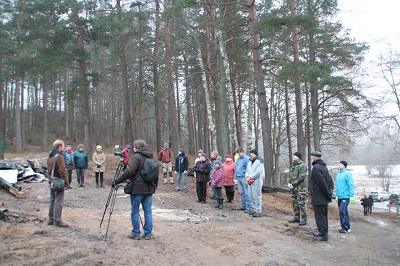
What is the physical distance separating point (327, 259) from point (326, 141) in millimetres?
23172

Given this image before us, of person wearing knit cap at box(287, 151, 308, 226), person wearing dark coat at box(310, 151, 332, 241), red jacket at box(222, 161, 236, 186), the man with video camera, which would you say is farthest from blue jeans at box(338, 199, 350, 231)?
the man with video camera

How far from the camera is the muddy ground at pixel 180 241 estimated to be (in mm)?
5219

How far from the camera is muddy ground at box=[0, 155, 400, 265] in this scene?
5.22 m

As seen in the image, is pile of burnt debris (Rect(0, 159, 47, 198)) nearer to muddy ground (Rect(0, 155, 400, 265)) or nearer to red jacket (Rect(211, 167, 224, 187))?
muddy ground (Rect(0, 155, 400, 265))

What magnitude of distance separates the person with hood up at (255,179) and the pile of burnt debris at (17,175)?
7.11m

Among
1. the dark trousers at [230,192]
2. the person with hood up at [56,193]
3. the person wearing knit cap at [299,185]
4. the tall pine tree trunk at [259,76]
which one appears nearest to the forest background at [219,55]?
the tall pine tree trunk at [259,76]

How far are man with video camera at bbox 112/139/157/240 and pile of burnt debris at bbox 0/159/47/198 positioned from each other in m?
6.31

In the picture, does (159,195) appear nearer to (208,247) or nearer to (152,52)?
(208,247)

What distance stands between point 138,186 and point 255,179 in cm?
412

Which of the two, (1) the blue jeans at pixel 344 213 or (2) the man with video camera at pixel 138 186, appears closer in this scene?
(2) the man with video camera at pixel 138 186

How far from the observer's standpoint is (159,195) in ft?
40.4

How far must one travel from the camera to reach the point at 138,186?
606 cm

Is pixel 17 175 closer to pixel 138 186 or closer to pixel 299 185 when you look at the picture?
pixel 138 186

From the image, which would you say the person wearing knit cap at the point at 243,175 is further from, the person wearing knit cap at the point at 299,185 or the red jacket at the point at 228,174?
the person wearing knit cap at the point at 299,185
